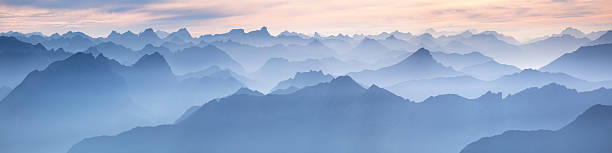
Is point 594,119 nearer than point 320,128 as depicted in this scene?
Yes

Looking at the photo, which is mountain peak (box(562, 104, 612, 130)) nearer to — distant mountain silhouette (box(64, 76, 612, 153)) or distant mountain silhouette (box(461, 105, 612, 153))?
distant mountain silhouette (box(461, 105, 612, 153))

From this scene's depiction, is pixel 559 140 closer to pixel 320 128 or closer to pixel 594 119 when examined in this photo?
pixel 594 119

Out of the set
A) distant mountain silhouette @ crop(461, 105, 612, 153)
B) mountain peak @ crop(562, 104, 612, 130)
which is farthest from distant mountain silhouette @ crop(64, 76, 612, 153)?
mountain peak @ crop(562, 104, 612, 130)

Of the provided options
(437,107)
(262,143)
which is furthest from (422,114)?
(262,143)

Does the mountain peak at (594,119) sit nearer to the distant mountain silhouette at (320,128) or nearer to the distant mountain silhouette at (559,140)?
the distant mountain silhouette at (559,140)

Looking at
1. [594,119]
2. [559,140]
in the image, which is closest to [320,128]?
[559,140]

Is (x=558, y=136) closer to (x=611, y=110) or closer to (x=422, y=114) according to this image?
(x=611, y=110)

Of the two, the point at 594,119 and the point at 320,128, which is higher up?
the point at 594,119
